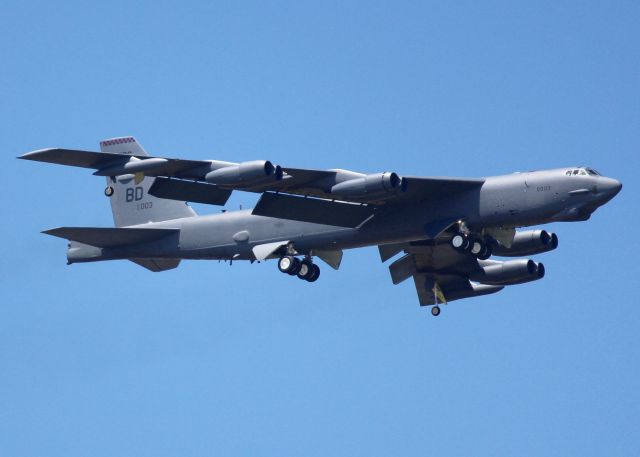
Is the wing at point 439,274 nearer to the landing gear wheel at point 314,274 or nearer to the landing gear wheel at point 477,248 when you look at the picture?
the landing gear wheel at point 314,274

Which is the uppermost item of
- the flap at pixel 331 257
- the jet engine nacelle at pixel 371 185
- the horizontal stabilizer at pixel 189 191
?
the horizontal stabilizer at pixel 189 191

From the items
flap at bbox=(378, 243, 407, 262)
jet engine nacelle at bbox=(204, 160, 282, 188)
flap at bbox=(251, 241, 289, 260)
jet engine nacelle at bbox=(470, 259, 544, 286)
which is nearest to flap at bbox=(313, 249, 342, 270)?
flap at bbox=(251, 241, 289, 260)

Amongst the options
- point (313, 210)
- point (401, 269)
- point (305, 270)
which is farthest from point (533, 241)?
point (313, 210)

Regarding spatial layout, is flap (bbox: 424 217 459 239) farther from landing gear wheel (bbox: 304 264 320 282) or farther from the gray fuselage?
landing gear wheel (bbox: 304 264 320 282)

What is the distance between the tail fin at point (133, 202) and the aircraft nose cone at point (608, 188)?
16339 mm

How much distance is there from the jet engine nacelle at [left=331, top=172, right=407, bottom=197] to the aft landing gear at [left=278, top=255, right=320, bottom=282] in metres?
5.45

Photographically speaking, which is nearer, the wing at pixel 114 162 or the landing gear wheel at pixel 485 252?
the wing at pixel 114 162

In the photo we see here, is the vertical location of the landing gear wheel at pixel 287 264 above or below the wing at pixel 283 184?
below

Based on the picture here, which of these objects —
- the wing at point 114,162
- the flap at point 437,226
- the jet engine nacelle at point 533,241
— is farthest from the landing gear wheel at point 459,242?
the wing at point 114,162

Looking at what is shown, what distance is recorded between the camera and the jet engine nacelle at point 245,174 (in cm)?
4700

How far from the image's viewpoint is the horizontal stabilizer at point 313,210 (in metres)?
50.6

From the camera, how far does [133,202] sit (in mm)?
58281

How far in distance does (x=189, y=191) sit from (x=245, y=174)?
3.76 m

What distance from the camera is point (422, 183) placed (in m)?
49.5
